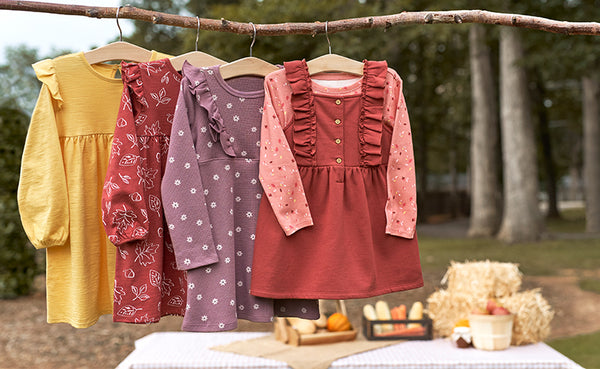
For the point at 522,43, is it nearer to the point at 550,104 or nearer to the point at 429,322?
the point at 429,322

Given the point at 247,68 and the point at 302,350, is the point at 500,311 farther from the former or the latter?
the point at 247,68

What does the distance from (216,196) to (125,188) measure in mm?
333

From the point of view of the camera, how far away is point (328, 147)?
7.66ft

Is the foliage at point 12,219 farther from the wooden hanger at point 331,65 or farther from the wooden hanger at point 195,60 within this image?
the wooden hanger at point 331,65

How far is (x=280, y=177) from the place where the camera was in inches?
87.8

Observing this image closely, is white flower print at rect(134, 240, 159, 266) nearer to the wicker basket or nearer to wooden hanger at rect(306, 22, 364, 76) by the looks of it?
wooden hanger at rect(306, 22, 364, 76)

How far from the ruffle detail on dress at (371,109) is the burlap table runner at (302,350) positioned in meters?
2.50

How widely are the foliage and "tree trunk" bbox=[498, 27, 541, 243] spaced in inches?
385

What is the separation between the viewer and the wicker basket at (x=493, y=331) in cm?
459

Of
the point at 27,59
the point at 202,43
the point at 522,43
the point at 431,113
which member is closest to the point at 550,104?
the point at 431,113

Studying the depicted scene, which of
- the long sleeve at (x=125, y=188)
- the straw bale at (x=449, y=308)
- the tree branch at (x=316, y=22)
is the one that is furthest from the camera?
the straw bale at (x=449, y=308)

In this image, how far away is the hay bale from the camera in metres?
5.01

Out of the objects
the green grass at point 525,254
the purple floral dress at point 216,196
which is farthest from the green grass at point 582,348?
the purple floral dress at point 216,196

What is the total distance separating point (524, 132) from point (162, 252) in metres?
12.3
